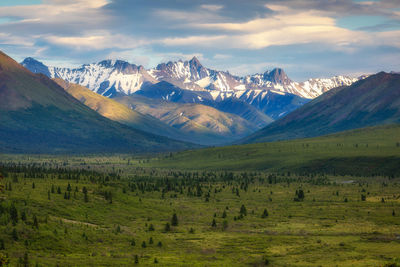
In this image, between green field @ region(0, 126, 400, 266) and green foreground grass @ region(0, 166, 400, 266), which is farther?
green foreground grass @ region(0, 166, 400, 266)

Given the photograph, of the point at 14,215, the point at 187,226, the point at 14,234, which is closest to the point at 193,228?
the point at 187,226

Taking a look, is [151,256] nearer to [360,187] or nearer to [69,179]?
[69,179]

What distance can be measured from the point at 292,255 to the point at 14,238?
117 ft

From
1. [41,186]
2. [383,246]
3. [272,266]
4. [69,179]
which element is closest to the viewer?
[272,266]

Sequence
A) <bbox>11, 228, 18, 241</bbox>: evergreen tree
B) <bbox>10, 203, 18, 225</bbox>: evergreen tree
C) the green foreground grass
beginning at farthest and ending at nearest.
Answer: <bbox>10, 203, 18, 225</bbox>: evergreen tree
<bbox>11, 228, 18, 241</bbox>: evergreen tree
the green foreground grass

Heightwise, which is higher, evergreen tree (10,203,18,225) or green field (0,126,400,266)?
evergreen tree (10,203,18,225)

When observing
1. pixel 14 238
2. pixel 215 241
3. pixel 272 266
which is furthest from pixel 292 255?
pixel 14 238

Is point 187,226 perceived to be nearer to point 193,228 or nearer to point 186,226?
point 186,226

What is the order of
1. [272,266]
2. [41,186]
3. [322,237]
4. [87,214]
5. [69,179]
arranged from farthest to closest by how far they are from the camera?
1. [69,179]
2. [41,186]
3. [87,214]
4. [322,237]
5. [272,266]

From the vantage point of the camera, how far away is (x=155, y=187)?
518ft

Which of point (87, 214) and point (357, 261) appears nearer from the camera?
point (357, 261)

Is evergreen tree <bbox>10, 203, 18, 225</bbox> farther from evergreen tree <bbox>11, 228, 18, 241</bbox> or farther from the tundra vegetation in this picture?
evergreen tree <bbox>11, 228, 18, 241</bbox>

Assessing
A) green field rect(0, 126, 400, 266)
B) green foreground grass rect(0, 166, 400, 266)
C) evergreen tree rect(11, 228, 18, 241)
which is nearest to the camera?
green field rect(0, 126, 400, 266)

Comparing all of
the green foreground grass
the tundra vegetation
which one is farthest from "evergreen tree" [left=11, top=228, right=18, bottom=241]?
the green foreground grass
